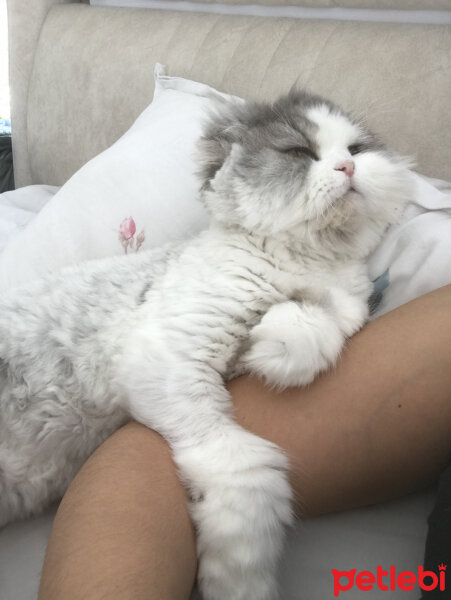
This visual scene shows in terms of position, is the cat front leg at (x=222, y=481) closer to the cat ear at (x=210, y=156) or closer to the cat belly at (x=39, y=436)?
the cat belly at (x=39, y=436)

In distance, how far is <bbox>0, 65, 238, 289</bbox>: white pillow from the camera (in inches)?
50.3

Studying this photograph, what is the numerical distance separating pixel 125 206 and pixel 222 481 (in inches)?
29.5

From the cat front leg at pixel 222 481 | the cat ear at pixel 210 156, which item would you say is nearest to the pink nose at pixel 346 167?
the cat ear at pixel 210 156

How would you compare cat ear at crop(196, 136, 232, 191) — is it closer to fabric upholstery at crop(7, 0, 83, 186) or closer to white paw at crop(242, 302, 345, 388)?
white paw at crop(242, 302, 345, 388)

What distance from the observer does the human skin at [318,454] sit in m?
0.66

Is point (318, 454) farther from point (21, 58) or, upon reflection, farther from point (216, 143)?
point (21, 58)

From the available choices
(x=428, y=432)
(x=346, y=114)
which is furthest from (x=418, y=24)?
(x=428, y=432)

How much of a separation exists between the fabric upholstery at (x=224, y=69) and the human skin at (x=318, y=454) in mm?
573

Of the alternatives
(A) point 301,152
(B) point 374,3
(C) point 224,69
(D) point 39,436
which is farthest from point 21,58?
(D) point 39,436

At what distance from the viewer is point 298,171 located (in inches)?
35.8

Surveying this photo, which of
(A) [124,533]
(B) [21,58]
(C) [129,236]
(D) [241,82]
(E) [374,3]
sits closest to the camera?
(A) [124,533]

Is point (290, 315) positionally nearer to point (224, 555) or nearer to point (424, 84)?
point (224, 555)

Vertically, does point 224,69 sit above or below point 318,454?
above

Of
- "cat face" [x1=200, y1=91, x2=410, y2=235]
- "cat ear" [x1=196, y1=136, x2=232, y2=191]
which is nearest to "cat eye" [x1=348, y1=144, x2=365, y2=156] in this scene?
"cat face" [x1=200, y1=91, x2=410, y2=235]
